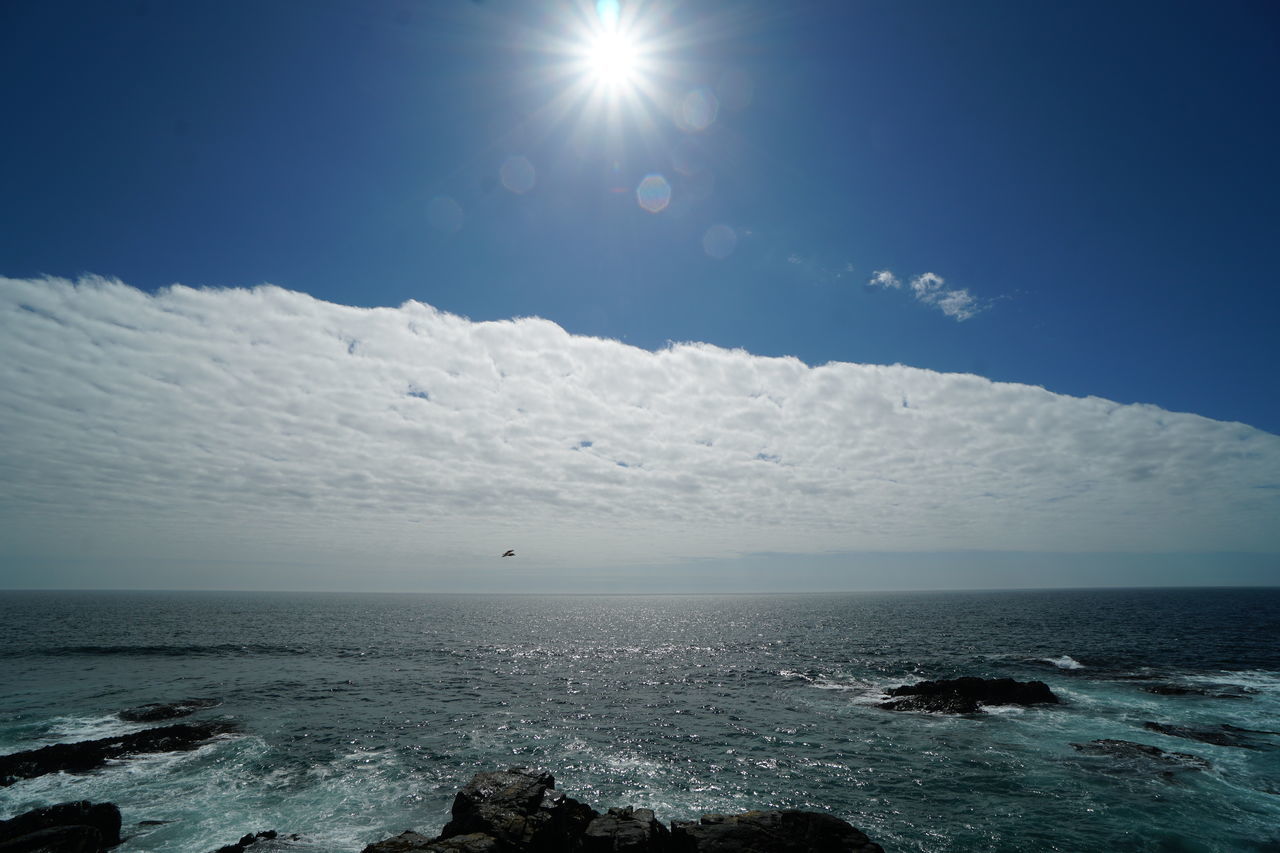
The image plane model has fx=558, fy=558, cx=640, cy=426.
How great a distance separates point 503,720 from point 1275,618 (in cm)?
18235

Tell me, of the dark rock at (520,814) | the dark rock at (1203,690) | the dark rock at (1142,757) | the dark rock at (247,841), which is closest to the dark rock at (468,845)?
the dark rock at (520,814)

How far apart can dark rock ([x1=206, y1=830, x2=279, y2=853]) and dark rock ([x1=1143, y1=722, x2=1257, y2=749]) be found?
5462cm

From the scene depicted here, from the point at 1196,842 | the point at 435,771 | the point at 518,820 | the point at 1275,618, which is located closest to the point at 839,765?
the point at 1196,842

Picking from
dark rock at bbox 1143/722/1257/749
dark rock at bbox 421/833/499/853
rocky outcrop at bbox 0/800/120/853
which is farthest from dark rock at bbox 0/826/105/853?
dark rock at bbox 1143/722/1257/749

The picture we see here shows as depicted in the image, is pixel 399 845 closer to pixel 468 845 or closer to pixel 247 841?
pixel 468 845

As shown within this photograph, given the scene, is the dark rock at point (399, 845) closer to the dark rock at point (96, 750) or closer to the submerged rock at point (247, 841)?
the submerged rock at point (247, 841)

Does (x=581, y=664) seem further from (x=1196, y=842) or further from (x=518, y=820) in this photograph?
(x=1196, y=842)

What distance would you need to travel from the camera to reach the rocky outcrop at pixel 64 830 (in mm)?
21688

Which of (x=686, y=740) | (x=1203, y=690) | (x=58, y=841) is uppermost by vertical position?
(x=58, y=841)

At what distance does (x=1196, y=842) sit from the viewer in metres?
23.8

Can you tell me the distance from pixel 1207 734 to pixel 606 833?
44.5 m

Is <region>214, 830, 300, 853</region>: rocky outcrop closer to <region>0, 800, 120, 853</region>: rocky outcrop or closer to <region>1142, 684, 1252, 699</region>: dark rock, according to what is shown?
<region>0, 800, 120, 853</region>: rocky outcrop

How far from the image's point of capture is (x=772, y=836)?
21.2 metres

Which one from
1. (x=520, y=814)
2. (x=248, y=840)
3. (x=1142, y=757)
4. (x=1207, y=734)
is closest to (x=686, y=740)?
(x=520, y=814)
